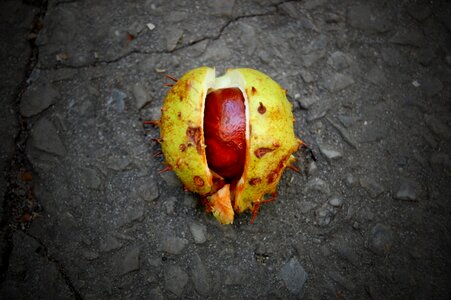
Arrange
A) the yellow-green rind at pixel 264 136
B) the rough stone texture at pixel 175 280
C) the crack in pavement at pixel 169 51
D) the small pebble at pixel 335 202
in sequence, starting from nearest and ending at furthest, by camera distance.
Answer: the yellow-green rind at pixel 264 136, the rough stone texture at pixel 175 280, the small pebble at pixel 335 202, the crack in pavement at pixel 169 51

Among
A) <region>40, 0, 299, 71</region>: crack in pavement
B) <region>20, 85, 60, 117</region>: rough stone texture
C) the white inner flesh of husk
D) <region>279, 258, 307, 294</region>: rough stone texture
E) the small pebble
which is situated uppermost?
the white inner flesh of husk

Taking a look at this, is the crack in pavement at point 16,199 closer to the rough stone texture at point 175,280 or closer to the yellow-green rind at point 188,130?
the rough stone texture at point 175,280

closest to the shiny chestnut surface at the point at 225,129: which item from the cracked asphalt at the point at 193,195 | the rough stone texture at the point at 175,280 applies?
the cracked asphalt at the point at 193,195

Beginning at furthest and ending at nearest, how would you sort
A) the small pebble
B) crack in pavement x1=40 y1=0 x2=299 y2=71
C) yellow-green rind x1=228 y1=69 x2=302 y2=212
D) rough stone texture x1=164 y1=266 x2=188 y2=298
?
crack in pavement x1=40 y1=0 x2=299 y2=71 → the small pebble → rough stone texture x1=164 y1=266 x2=188 y2=298 → yellow-green rind x1=228 y1=69 x2=302 y2=212

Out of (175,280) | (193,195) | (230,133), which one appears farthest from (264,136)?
(175,280)

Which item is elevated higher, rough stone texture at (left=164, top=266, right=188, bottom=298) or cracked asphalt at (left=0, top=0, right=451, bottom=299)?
cracked asphalt at (left=0, top=0, right=451, bottom=299)

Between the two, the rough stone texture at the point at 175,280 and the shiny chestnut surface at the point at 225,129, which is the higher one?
the shiny chestnut surface at the point at 225,129

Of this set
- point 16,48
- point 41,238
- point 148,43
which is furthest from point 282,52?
point 41,238

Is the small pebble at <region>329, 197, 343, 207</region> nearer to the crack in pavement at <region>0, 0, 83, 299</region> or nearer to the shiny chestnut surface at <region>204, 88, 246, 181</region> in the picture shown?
the shiny chestnut surface at <region>204, 88, 246, 181</region>

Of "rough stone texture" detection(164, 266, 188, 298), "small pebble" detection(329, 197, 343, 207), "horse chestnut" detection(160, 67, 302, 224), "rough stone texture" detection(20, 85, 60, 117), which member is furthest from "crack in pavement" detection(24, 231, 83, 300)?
"small pebble" detection(329, 197, 343, 207)
